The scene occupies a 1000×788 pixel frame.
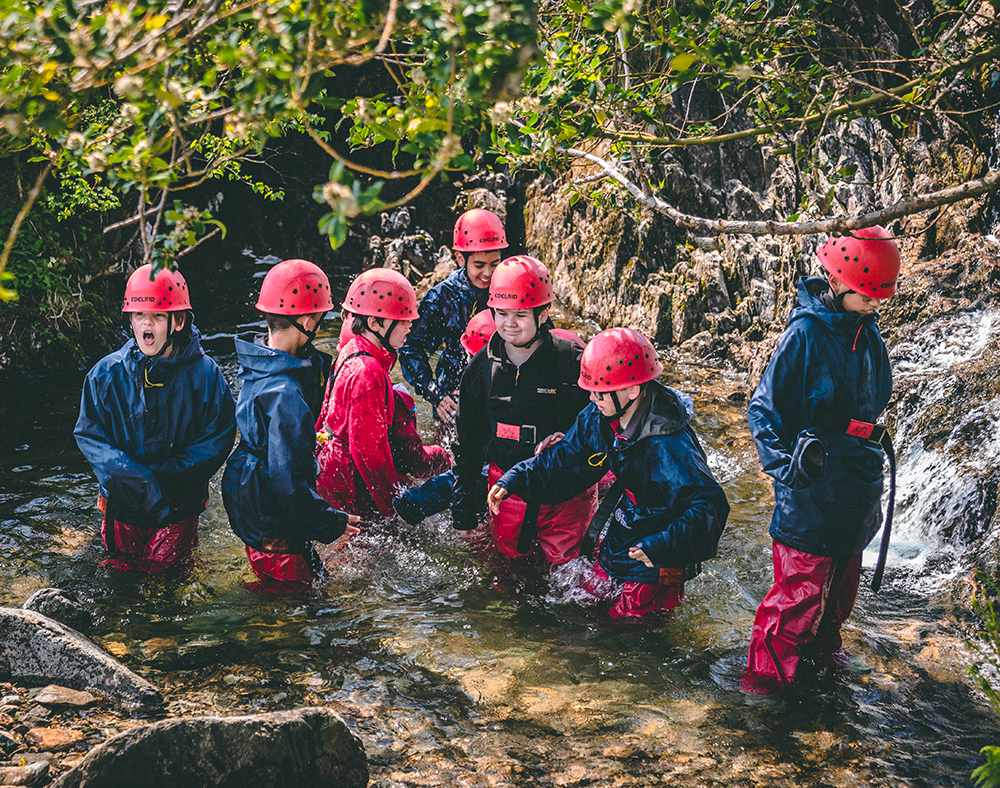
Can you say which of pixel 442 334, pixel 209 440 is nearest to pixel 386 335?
pixel 209 440

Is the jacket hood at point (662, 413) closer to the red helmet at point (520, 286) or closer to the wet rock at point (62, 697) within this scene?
the red helmet at point (520, 286)

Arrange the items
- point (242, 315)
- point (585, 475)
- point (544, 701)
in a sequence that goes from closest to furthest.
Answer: point (544, 701), point (585, 475), point (242, 315)

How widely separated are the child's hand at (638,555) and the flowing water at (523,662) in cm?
69

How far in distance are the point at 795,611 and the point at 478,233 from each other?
13.2ft

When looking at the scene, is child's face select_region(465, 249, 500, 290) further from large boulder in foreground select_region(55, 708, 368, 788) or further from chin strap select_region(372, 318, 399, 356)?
large boulder in foreground select_region(55, 708, 368, 788)

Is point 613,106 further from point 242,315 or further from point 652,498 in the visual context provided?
point 242,315

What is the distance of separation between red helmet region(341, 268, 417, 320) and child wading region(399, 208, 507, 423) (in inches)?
53.2

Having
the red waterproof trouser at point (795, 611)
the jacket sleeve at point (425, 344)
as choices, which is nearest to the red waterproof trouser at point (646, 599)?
the red waterproof trouser at point (795, 611)

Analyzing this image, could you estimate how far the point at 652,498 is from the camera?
454 centimetres

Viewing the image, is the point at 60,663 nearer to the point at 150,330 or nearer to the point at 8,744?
the point at 8,744

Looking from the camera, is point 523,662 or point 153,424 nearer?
point 523,662

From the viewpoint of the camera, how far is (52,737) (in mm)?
3494

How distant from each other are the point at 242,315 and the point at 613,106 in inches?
434

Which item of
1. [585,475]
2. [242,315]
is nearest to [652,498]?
[585,475]
